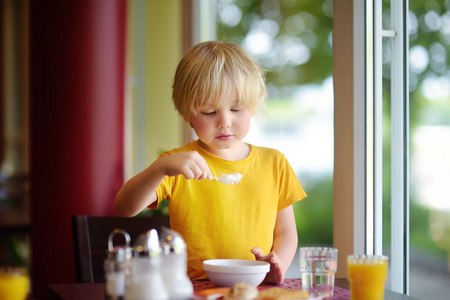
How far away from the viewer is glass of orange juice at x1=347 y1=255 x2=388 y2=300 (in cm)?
96

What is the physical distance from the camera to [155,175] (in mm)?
1092

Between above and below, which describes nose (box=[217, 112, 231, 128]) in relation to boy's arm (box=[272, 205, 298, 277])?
above

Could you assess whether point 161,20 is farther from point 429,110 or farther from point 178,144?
point 429,110

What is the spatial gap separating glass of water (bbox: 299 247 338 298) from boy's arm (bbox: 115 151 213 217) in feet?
0.77

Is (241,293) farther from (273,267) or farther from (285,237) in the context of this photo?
(285,237)

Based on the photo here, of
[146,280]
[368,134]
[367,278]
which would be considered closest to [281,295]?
[367,278]

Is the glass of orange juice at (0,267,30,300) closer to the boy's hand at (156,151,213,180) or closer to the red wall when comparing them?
the boy's hand at (156,151,213,180)

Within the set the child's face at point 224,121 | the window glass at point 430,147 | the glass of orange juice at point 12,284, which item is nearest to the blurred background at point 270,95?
the window glass at point 430,147

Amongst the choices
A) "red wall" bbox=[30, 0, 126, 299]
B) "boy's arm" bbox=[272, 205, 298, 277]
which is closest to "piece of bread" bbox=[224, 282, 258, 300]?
"boy's arm" bbox=[272, 205, 298, 277]

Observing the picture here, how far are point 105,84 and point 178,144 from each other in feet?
2.18

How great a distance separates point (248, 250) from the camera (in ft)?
4.40

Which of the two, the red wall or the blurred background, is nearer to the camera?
the blurred background

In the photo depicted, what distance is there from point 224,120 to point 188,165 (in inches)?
10.7

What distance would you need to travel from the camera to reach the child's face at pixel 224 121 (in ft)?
4.18
